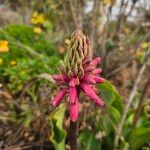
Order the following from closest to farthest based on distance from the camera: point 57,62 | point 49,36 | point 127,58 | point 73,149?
point 73,149 → point 57,62 → point 127,58 → point 49,36

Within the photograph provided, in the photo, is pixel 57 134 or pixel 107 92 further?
pixel 107 92

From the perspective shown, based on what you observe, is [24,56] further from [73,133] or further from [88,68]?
[88,68]

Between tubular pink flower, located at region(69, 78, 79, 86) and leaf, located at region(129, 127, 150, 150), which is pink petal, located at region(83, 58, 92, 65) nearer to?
tubular pink flower, located at region(69, 78, 79, 86)

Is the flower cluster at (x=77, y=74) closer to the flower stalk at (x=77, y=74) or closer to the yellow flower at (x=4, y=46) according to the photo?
the flower stalk at (x=77, y=74)

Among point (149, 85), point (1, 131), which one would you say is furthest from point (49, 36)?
point (149, 85)


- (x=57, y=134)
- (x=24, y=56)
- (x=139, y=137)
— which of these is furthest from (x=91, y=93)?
(x=24, y=56)

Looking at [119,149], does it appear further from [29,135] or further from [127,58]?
[127,58]

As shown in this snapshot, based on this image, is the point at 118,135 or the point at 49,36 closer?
the point at 118,135
